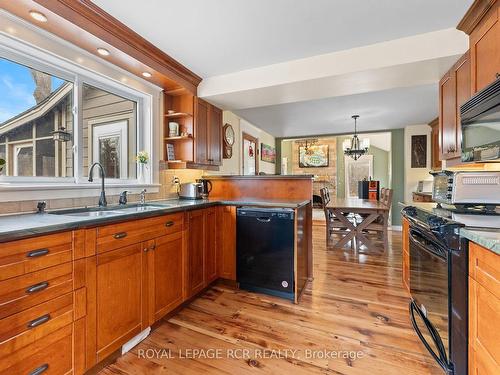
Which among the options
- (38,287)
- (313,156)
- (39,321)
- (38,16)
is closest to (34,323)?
(39,321)

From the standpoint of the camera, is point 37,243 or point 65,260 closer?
point 37,243

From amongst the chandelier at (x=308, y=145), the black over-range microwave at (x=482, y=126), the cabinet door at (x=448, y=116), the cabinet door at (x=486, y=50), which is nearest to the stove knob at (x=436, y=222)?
the black over-range microwave at (x=482, y=126)

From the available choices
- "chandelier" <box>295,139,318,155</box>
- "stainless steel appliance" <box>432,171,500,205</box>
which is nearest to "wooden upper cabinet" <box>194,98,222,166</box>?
"stainless steel appliance" <box>432,171,500,205</box>

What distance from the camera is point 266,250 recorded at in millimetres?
2354

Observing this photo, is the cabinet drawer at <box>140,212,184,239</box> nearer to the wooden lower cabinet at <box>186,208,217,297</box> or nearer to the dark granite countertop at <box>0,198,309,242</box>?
the dark granite countertop at <box>0,198,309,242</box>

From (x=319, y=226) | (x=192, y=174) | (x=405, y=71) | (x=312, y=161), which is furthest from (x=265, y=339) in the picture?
(x=312, y=161)

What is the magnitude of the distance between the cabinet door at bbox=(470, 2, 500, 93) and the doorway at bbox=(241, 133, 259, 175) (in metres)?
3.53

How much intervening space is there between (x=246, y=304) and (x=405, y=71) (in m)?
2.68

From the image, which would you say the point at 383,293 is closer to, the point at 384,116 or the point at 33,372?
the point at 33,372

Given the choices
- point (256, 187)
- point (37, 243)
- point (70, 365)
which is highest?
point (256, 187)

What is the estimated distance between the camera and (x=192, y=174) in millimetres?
3307

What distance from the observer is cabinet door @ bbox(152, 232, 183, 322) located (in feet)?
5.91

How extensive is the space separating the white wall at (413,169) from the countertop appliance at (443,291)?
4394 mm

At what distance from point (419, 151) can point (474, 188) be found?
4531 mm
